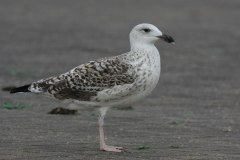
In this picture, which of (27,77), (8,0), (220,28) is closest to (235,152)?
(27,77)

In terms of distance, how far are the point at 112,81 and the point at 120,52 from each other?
1027 centimetres

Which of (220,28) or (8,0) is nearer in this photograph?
(220,28)

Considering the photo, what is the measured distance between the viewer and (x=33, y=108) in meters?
9.51

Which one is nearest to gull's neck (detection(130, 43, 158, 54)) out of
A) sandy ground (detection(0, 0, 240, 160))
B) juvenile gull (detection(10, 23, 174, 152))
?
juvenile gull (detection(10, 23, 174, 152))

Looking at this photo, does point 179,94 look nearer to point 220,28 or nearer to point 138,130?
point 138,130

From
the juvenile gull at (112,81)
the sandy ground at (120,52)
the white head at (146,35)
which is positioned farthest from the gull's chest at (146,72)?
the sandy ground at (120,52)

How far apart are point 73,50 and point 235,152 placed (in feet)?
37.8

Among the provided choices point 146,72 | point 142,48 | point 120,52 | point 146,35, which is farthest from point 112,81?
point 120,52

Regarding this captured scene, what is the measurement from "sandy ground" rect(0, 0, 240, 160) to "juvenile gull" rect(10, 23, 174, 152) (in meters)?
0.78

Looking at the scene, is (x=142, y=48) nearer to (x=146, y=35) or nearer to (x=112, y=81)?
(x=146, y=35)

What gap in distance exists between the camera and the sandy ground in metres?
7.10

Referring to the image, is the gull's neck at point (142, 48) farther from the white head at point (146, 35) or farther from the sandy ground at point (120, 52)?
the sandy ground at point (120, 52)

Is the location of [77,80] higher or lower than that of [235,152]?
higher

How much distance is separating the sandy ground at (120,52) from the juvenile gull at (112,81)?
0.78m
